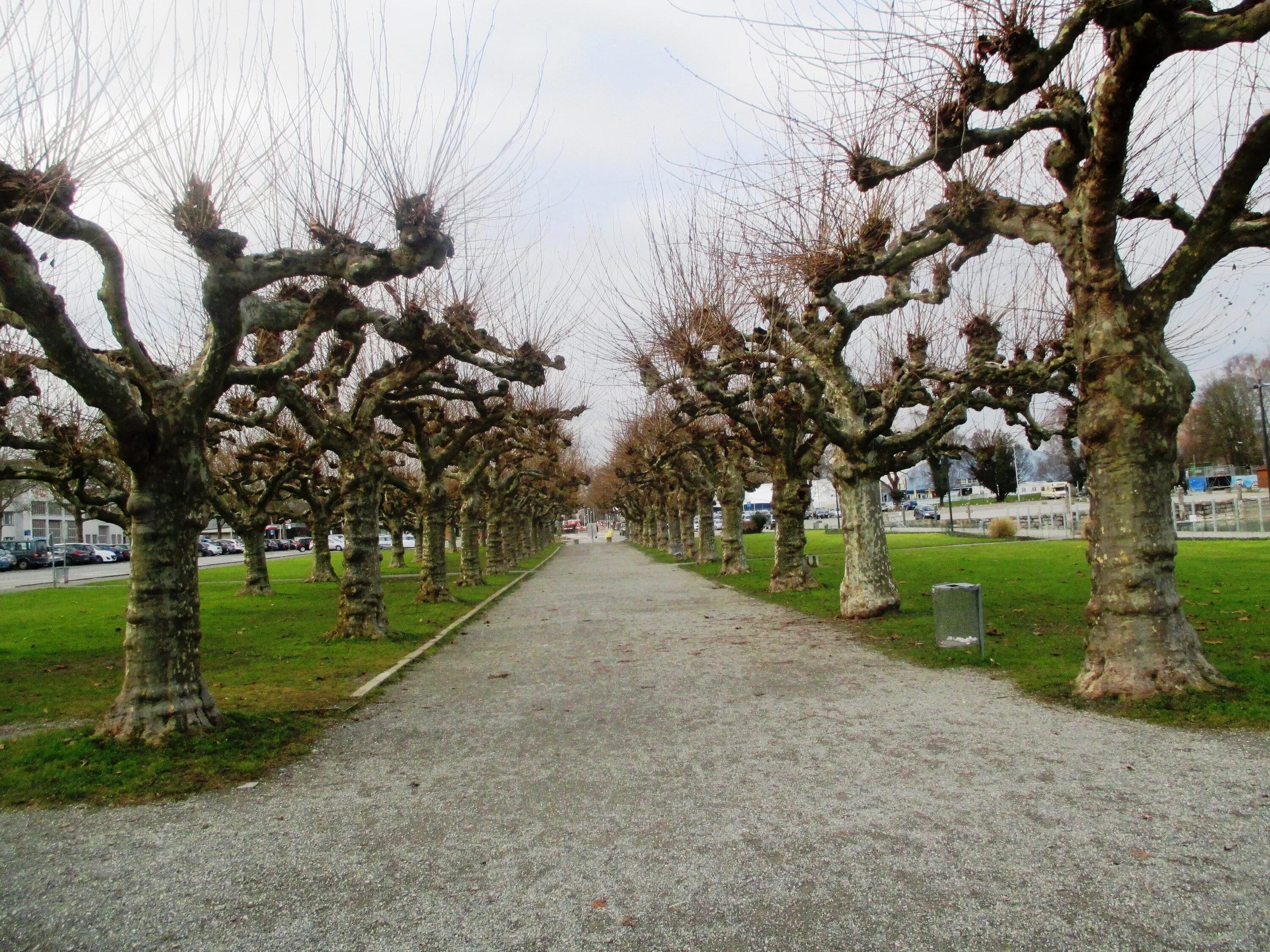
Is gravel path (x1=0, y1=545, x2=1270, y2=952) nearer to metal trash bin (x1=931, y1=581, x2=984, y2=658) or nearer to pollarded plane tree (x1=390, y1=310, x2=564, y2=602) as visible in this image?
metal trash bin (x1=931, y1=581, x2=984, y2=658)

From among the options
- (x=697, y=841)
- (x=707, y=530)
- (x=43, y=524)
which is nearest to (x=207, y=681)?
(x=697, y=841)

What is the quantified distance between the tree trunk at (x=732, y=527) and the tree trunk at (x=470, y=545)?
8.21m

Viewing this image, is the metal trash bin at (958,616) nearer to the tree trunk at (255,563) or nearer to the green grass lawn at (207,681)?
the green grass lawn at (207,681)

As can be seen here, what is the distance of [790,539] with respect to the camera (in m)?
21.6

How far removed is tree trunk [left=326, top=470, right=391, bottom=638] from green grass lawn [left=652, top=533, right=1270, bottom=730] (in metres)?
8.16

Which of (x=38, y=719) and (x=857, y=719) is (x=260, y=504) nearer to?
(x=38, y=719)

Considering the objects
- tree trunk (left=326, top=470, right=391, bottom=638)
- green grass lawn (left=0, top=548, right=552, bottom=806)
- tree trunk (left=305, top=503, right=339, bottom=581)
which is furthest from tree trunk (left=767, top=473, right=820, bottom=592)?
tree trunk (left=305, top=503, right=339, bottom=581)

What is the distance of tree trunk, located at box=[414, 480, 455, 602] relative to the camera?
21828 millimetres

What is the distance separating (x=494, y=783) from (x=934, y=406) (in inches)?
434

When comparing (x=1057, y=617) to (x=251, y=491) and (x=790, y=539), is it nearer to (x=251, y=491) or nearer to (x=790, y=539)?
(x=790, y=539)

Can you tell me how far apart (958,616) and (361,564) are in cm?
959

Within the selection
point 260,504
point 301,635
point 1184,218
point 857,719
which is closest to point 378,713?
point 857,719

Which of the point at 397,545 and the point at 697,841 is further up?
the point at 397,545

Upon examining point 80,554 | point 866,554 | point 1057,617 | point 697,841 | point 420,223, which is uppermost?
point 420,223
